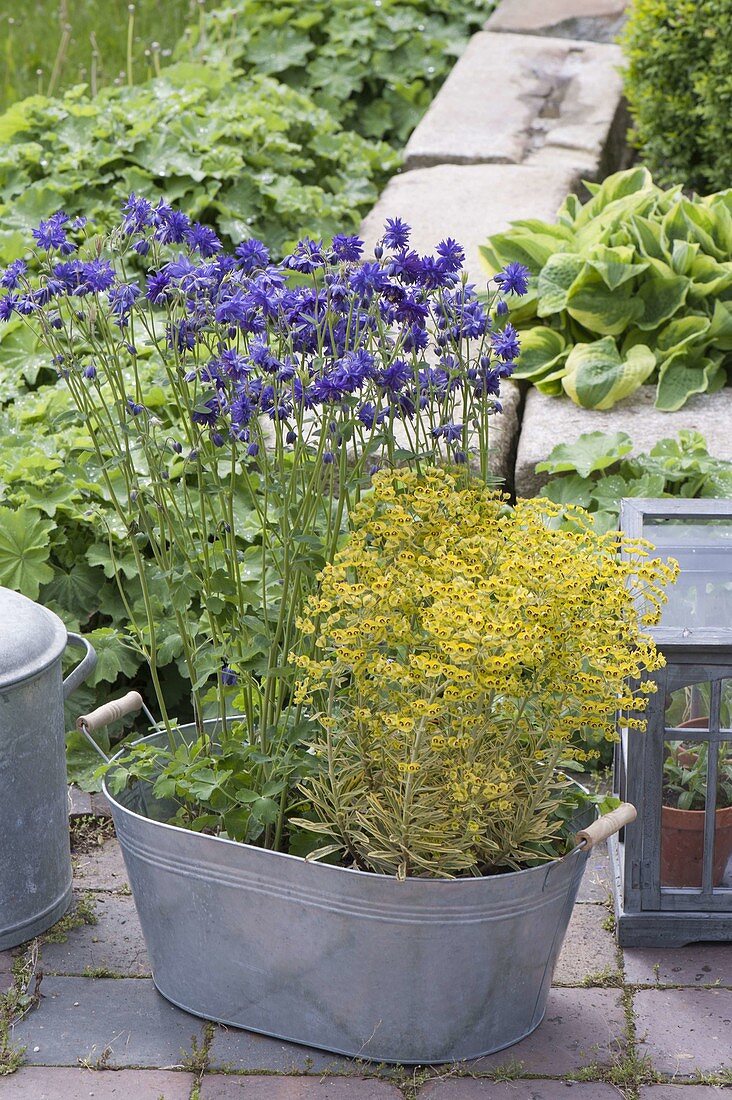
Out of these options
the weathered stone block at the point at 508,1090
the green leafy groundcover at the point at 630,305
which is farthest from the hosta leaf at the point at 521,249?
the weathered stone block at the point at 508,1090

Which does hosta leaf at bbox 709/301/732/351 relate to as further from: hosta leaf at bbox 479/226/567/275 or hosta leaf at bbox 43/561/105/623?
hosta leaf at bbox 43/561/105/623

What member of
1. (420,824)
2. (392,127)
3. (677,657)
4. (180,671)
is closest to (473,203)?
(392,127)

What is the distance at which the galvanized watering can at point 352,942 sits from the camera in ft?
7.18

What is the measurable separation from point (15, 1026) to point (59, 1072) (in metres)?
0.16

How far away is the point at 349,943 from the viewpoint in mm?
2232

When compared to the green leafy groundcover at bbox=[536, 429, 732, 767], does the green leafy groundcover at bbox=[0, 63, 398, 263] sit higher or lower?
higher

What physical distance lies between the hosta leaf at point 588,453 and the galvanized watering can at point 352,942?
1.32 meters

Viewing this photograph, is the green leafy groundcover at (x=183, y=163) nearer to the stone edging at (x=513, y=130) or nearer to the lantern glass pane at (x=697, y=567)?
the stone edging at (x=513, y=130)

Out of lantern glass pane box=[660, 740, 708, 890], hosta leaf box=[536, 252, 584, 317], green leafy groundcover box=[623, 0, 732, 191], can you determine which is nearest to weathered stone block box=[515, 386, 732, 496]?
hosta leaf box=[536, 252, 584, 317]

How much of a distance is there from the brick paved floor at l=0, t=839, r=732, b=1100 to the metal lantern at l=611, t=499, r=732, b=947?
3.7 inches

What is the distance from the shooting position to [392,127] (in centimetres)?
711

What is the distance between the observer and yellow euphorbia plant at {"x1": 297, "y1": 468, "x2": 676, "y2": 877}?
209 centimetres

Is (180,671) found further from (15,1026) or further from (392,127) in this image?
(392,127)

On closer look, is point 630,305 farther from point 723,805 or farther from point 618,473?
point 723,805
